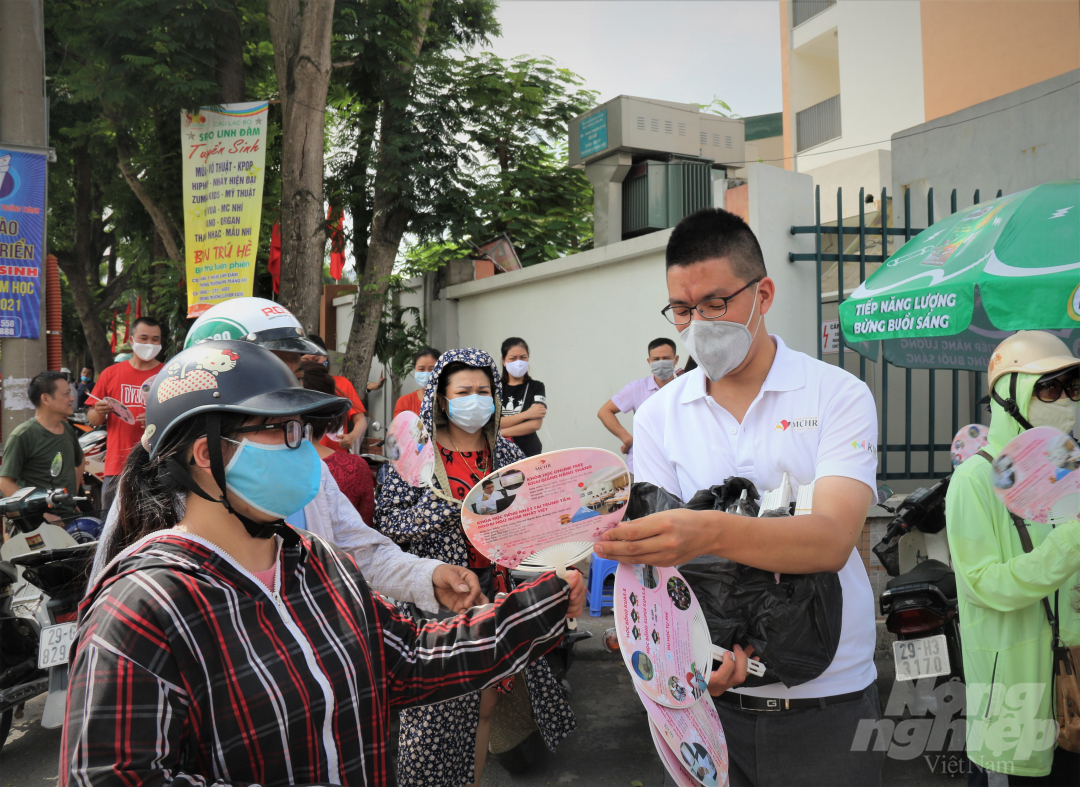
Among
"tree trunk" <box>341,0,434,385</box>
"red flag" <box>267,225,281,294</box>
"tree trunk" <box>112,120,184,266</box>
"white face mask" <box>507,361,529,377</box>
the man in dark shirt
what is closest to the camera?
the man in dark shirt

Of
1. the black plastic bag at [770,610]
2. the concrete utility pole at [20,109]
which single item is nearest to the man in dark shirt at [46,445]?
the concrete utility pole at [20,109]

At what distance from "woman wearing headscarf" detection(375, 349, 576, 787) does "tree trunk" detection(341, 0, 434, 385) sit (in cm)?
672

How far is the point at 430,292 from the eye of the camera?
12.3m

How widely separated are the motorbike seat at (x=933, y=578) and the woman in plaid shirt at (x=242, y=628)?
2136 millimetres

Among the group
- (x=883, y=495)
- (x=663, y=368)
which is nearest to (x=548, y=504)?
(x=883, y=495)

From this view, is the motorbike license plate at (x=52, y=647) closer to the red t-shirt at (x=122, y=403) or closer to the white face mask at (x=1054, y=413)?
the red t-shirt at (x=122, y=403)

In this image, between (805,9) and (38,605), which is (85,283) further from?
(805,9)

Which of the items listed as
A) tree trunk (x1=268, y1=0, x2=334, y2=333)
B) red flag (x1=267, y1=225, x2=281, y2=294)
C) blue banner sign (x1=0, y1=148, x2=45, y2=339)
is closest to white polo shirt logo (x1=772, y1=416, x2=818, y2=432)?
blue banner sign (x1=0, y1=148, x2=45, y2=339)

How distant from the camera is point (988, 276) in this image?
13.5 feet

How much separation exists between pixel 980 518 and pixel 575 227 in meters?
11.4

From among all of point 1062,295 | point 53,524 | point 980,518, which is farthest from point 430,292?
point 980,518

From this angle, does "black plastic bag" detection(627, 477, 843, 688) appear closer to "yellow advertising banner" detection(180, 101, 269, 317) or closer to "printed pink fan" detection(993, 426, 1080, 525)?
"printed pink fan" detection(993, 426, 1080, 525)

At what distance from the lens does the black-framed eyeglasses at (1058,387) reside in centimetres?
267

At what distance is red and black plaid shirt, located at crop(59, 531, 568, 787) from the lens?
1.26m
